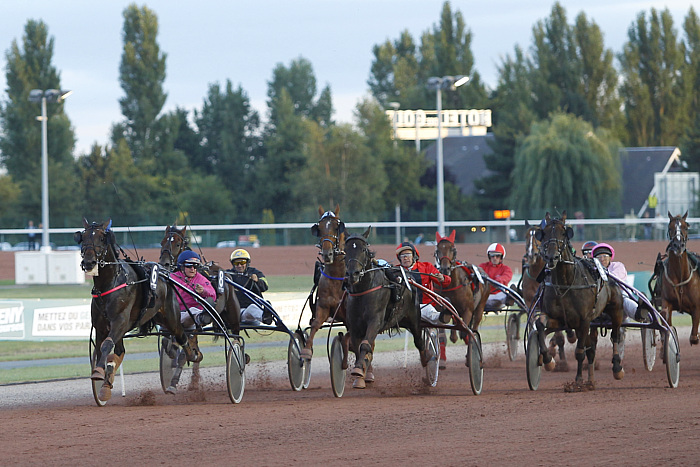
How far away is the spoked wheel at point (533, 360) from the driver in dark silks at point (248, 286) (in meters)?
2.71

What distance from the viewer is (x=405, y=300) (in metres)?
9.97

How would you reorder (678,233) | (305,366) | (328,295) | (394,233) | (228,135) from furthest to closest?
(228,135)
(394,233)
(678,233)
(305,366)
(328,295)

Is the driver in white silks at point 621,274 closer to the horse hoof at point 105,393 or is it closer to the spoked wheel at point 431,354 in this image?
the spoked wheel at point 431,354

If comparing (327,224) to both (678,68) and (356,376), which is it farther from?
(678,68)

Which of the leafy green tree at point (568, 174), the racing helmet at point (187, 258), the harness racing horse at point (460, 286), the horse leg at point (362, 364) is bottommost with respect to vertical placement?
the horse leg at point (362, 364)

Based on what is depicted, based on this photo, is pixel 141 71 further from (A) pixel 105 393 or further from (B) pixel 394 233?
(A) pixel 105 393

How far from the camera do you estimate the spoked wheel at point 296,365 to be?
10688 millimetres

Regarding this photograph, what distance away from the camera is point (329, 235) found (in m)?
9.73

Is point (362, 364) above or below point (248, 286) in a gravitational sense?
below

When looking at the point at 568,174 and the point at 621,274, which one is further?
the point at 568,174

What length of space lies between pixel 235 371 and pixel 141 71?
4139 centimetres

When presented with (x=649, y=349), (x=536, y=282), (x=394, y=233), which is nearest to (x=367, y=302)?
(x=536, y=282)

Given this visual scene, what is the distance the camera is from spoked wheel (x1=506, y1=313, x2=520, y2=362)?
14.5 metres

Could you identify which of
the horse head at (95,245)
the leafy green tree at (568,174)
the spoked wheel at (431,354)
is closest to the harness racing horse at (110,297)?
the horse head at (95,245)
